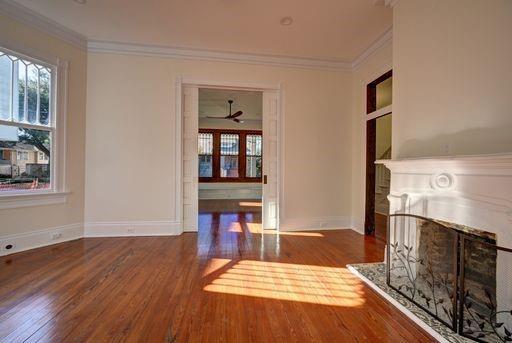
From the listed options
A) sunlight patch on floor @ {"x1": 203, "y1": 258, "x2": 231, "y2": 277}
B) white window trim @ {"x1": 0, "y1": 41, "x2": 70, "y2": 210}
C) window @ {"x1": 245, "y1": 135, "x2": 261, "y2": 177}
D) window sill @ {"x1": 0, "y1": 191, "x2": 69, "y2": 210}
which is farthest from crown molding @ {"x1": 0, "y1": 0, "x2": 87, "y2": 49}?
window @ {"x1": 245, "y1": 135, "x2": 261, "y2": 177}

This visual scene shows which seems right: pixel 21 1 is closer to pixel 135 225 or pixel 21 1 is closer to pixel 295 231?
pixel 135 225

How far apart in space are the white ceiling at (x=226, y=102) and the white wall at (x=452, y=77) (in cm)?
406

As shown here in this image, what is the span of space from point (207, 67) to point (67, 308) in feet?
12.2

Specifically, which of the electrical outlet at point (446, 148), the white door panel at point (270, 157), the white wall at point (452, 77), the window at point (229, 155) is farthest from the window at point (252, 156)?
the electrical outlet at point (446, 148)

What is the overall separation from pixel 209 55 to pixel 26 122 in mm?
2818

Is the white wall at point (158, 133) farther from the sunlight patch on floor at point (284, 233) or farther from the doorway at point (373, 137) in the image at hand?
the doorway at point (373, 137)

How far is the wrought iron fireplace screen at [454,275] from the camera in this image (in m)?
1.61

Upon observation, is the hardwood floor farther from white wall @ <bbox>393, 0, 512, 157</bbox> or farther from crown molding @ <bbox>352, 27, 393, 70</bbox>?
crown molding @ <bbox>352, 27, 393, 70</bbox>

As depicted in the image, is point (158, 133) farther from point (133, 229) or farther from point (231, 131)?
point (231, 131)

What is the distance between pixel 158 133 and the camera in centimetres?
404

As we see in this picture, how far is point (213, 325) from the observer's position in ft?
5.79

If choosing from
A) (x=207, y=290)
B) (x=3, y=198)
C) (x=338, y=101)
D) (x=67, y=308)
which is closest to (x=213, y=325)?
(x=207, y=290)

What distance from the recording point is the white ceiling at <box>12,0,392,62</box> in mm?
3021

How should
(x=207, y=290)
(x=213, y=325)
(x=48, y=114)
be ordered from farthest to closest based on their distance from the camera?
(x=48, y=114)
(x=207, y=290)
(x=213, y=325)
